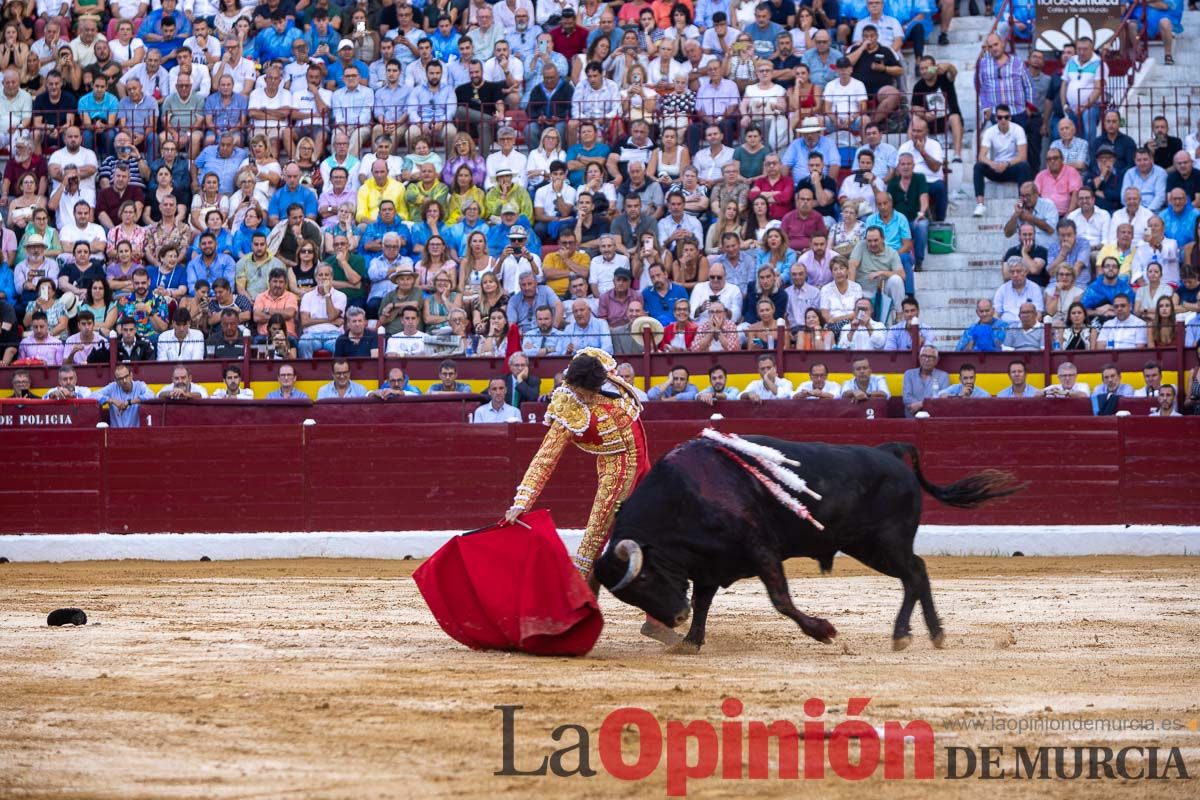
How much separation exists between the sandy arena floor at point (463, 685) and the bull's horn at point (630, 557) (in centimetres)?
33

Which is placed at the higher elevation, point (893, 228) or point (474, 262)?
point (893, 228)

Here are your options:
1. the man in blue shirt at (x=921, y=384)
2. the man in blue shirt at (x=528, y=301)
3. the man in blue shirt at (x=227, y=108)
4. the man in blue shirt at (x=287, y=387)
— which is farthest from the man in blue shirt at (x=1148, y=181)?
the man in blue shirt at (x=227, y=108)

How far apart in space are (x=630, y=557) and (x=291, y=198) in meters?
9.05

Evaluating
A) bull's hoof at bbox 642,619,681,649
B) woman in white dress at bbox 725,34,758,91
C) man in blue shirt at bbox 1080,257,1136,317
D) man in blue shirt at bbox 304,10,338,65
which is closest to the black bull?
bull's hoof at bbox 642,619,681,649

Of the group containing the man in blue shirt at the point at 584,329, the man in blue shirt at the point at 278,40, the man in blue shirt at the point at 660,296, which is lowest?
the man in blue shirt at the point at 584,329

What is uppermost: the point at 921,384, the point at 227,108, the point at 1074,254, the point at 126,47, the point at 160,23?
the point at 160,23

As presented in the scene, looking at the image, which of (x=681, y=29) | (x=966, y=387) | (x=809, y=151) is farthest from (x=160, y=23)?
(x=966, y=387)

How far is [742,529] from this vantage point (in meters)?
7.05

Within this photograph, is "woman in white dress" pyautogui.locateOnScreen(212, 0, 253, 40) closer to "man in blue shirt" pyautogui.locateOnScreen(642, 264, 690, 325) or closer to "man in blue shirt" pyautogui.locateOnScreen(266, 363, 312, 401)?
"man in blue shirt" pyautogui.locateOnScreen(266, 363, 312, 401)

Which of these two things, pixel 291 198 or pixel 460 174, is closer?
pixel 460 174

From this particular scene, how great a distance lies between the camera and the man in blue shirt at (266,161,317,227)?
49.6 ft

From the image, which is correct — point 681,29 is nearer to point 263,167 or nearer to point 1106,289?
point 263,167

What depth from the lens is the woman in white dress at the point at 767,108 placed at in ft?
49.3

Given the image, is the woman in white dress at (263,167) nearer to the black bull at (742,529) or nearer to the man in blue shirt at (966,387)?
the man in blue shirt at (966,387)
